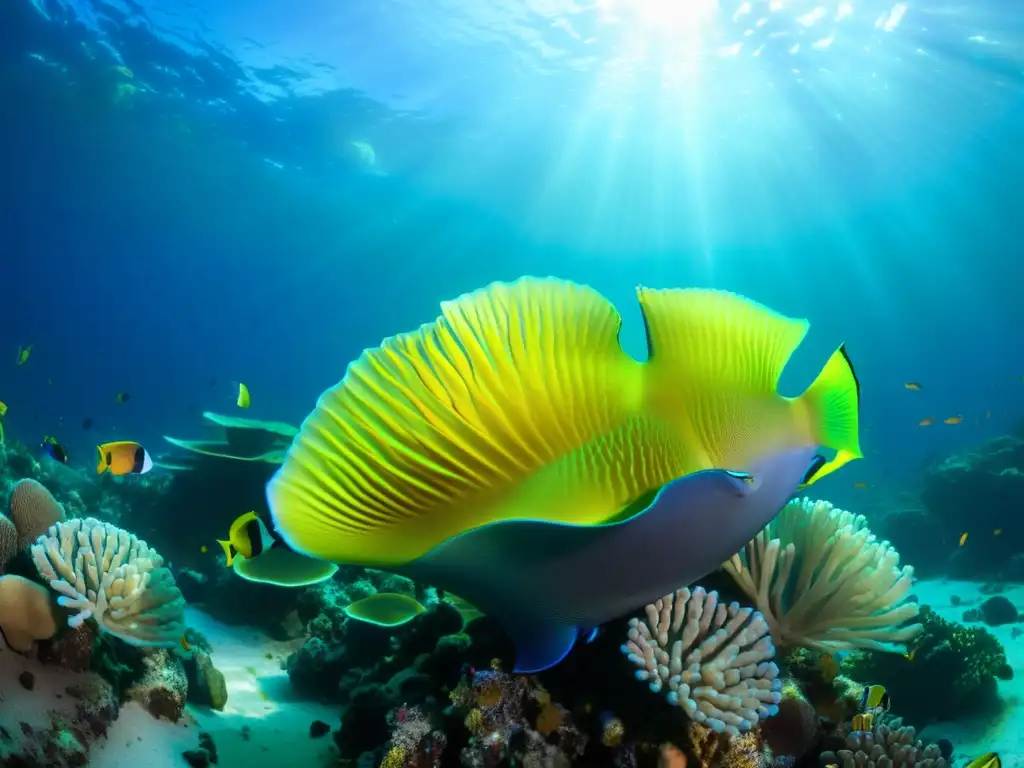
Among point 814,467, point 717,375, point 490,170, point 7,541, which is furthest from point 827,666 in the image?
point 490,170

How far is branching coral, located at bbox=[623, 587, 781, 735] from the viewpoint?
1948 mm

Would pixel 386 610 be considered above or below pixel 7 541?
above

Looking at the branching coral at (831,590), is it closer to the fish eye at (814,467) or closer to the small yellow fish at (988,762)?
the small yellow fish at (988,762)

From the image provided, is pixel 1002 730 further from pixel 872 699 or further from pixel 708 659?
pixel 708 659

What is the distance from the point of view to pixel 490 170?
125 feet

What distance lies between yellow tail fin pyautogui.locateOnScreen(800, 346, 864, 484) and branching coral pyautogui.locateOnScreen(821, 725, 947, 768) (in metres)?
2.20

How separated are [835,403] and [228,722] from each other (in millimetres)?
4213

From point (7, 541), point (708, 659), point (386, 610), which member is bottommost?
point (7, 541)

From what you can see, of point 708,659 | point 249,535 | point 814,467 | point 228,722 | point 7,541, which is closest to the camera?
point 814,467

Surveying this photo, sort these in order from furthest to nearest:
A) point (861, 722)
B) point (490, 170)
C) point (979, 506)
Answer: point (490, 170) < point (979, 506) < point (861, 722)

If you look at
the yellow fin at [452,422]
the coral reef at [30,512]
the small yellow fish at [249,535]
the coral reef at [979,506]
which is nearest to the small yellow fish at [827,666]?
the yellow fin at [452,422]

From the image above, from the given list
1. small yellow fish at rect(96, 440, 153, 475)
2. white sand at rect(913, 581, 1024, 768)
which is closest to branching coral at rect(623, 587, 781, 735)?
white sand at rect(913, 581, 1024, 768)

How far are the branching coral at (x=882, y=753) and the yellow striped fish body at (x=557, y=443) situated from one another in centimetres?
215

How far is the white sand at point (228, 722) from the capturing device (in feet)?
8.91
